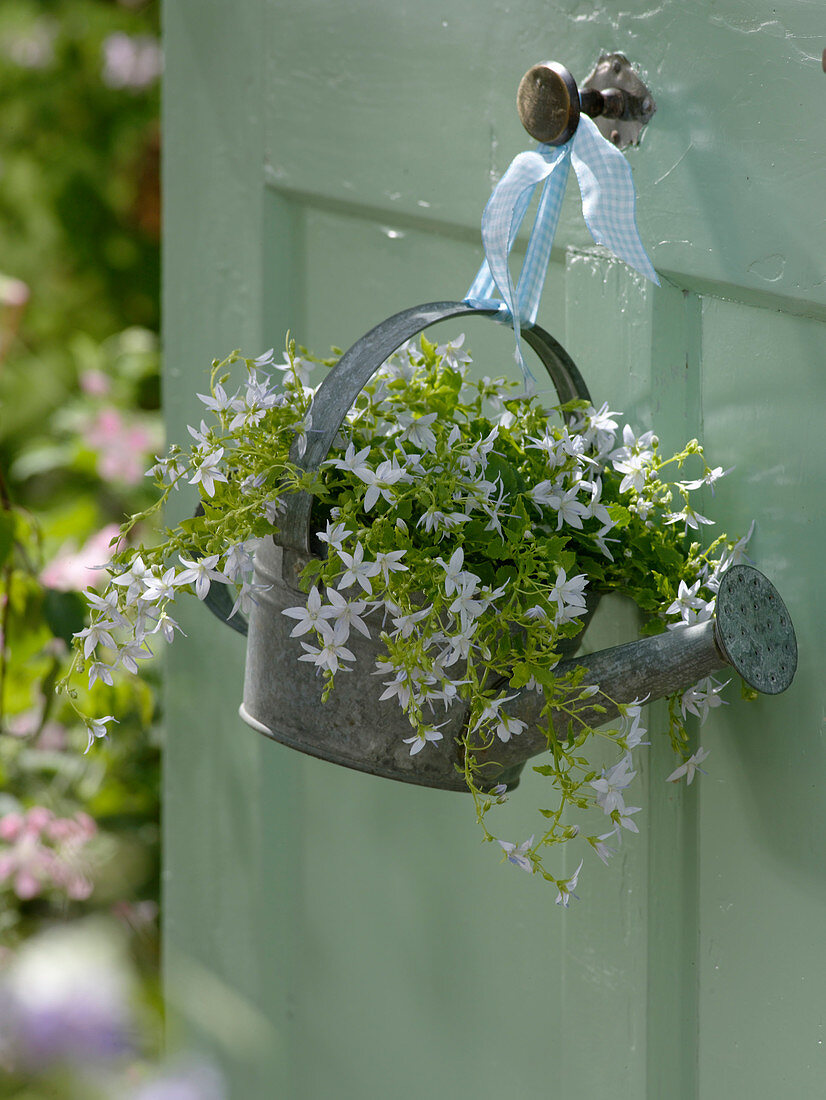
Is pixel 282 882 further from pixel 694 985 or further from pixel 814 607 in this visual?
pixel 814 607

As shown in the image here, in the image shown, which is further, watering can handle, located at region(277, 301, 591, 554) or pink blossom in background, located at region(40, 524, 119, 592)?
pink blossom in background, located at region(40, 524, 119, 592)

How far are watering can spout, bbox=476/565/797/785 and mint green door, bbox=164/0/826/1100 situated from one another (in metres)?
0.06

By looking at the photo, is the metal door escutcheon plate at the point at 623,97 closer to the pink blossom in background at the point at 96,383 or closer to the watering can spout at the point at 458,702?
the watering can spout at the point at 458,702

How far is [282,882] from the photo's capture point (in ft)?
4.02

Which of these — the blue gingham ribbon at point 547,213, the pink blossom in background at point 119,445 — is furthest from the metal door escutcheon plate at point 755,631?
the pink blossom in background at point 119,445

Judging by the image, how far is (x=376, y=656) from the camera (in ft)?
2.23

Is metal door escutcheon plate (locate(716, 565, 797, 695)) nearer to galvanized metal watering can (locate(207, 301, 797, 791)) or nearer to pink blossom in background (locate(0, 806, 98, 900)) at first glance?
galvanized metal watering can (locate(207, 301, 797, 791))

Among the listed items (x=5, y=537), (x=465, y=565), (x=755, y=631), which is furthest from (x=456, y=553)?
(x=5, y=537)

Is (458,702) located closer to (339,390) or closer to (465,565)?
(465,565)

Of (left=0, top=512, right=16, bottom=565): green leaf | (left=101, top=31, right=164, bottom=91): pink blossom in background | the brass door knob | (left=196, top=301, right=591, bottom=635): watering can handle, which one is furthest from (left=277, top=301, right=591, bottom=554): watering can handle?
(left=101, top=31, right=164, bottom=91): pink blossom in background

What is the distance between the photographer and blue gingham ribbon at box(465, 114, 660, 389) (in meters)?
0.69

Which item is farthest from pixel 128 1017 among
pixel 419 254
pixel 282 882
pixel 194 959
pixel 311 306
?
A: pixel 419 254

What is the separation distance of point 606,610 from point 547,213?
27 centimetres

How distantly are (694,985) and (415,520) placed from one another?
1.27 feet
